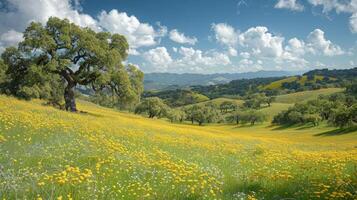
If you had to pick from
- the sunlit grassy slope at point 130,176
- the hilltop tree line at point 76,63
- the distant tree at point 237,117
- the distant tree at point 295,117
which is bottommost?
the distant tree at point 237,117

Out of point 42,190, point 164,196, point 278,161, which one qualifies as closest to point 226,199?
point 164,196

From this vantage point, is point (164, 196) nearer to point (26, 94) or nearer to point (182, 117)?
point (26, 94)

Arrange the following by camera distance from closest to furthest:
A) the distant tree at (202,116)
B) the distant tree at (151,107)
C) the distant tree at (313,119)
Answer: the distant tree at (313,119), the distant tree at (151,107), the distant tree at (202,116)

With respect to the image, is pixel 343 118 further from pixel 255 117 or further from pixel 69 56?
pixel 255 117

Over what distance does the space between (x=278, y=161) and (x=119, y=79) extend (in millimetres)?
28437

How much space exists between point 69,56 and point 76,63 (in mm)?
1842

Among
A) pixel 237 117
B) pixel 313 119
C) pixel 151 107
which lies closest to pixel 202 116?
pixel 237 117

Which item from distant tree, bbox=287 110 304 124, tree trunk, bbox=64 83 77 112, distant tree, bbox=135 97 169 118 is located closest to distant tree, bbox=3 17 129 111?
tree trunk, bbox=64 83 77 112

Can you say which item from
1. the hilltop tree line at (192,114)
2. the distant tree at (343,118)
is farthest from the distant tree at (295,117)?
the distant tree at (343,118)

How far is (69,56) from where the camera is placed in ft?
130

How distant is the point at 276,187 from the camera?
1023cm

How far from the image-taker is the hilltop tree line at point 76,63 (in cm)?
3825

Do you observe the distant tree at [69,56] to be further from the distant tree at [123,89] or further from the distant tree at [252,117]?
the distant tree at [252,117]

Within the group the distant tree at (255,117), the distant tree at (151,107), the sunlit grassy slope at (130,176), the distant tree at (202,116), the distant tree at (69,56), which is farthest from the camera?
the distant tree at (202,116)
